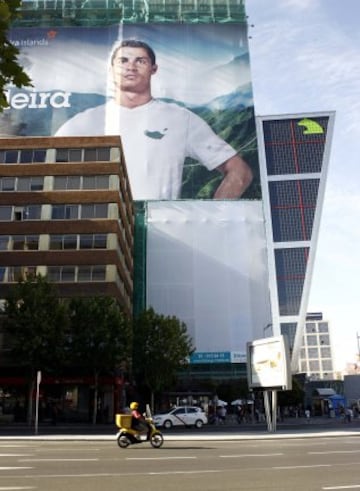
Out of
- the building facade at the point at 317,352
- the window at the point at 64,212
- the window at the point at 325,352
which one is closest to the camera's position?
the window at the point at 64,212

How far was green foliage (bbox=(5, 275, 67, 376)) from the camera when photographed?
4109 centimetres

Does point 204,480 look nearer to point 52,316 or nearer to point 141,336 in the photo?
point 52,316

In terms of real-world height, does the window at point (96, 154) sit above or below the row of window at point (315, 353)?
above

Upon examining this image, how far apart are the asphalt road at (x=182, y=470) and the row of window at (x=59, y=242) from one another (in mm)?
32547

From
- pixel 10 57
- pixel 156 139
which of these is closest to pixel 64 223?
pixel 10 57

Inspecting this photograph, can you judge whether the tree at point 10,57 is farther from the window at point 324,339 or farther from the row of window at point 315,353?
the window at point 324,339

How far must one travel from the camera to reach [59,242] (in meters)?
50.5

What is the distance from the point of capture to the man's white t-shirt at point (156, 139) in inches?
3593

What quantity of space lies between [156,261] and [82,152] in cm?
3136

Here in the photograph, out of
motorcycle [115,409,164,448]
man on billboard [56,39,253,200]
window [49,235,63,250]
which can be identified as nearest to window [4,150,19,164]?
window [49,235,63,250]

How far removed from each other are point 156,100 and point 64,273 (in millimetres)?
55299

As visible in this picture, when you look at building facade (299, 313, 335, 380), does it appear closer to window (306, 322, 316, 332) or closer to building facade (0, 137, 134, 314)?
window (306, 322, 316, 332)

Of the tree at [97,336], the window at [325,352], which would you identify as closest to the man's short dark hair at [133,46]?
the tree at [97,336]

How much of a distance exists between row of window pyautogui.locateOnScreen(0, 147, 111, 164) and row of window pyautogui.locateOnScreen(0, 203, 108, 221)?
15.6 feet
